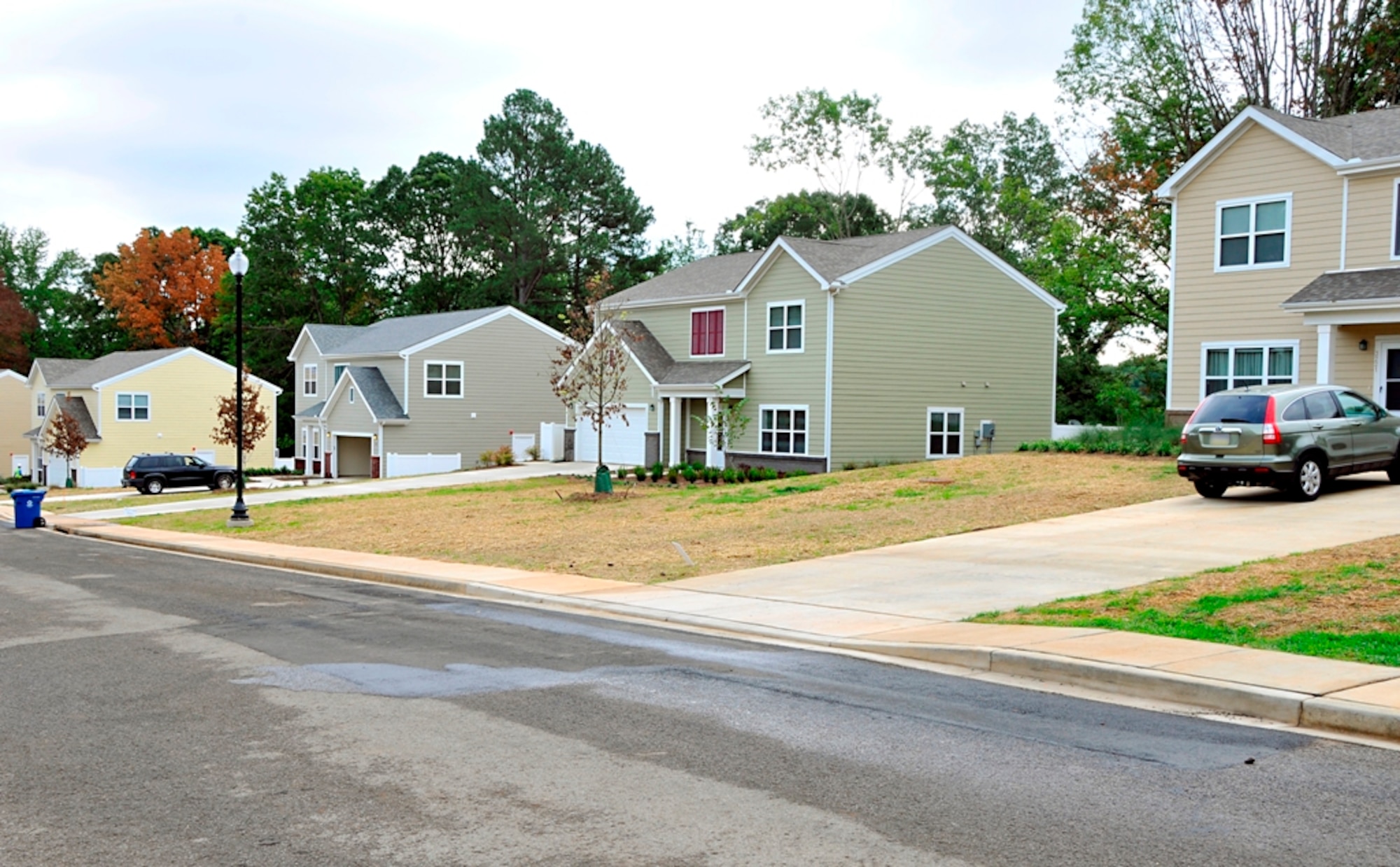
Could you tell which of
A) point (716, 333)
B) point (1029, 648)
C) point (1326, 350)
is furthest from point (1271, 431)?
point (716, 333)

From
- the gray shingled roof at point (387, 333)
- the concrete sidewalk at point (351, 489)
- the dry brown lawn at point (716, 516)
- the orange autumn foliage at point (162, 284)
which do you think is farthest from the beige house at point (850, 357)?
the orange autumn foliage at point (162, 284)

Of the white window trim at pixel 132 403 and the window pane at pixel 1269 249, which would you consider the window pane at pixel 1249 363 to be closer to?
the window pane at pixel 1269 249

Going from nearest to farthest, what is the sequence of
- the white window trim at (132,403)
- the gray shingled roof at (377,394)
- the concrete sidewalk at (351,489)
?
the concrete sidewalk at (351,489) → the gray shingled roof at (377,394) → the white window trim at (132,403)

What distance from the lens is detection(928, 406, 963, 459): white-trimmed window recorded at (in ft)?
124

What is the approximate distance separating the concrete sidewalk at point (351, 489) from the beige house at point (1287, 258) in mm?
18680

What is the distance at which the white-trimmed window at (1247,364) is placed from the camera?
26.4 m

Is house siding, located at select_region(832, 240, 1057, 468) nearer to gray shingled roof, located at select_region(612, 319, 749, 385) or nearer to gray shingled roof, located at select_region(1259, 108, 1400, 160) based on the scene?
gray shingled roof, located at select_region(612, 319, 749, 385)

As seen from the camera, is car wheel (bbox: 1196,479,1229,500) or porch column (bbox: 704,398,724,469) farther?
porch column (bbox: 704,398,724,469)

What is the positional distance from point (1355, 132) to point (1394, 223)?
319 cm

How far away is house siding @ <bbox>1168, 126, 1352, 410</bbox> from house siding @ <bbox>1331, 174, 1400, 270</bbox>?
0.91 ft

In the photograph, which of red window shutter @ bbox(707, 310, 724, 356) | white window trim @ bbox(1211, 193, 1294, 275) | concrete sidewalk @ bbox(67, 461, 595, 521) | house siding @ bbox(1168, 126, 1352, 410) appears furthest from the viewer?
red window shutter @ bbox(707, 310, 724, 356)

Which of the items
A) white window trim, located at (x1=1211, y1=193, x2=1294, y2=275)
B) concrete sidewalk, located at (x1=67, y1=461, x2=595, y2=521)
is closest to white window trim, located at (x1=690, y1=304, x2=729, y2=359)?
concrete sidewalk, located at (x1=67, y1=461, x2=595, y2=521)

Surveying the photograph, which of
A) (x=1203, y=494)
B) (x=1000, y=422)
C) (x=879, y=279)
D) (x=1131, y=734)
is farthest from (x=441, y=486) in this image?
(x=1131, y=734)

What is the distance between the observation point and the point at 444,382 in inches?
2030
